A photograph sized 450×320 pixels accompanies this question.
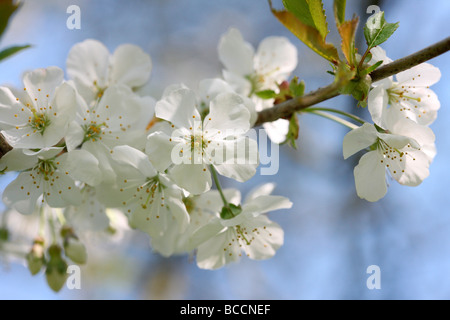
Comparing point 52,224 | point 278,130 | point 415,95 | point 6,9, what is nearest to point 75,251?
point 52,224

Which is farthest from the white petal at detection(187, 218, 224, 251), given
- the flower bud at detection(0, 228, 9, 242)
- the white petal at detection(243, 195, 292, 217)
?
the flower bud at detection(0, 228, 9, 242)

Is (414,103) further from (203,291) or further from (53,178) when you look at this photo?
(203,291)

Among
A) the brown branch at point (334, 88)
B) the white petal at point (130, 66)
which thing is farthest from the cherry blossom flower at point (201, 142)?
the white petal at point (130, 66)

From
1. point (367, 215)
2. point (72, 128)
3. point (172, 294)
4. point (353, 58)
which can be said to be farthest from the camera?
point (172, 294)

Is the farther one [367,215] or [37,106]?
[367,215]

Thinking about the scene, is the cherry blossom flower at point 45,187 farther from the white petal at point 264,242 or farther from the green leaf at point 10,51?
the white petal at point 264,242

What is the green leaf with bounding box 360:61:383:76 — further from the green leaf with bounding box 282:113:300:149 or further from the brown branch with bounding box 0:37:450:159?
the green leaf with bounding box 282:113:300:149

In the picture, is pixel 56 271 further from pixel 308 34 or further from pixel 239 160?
pixel 308 34

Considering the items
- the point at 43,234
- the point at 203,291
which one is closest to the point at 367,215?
the point at 203,291

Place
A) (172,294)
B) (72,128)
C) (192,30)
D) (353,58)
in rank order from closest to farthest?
(353,58) < (72,128) < (172,294) < (192,30)
